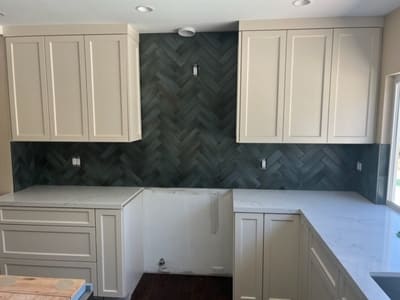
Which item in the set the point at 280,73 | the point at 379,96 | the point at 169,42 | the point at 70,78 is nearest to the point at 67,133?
the point at 70,78

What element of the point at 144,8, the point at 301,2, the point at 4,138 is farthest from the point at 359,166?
the point at 4,138

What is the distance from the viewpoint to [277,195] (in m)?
2.79

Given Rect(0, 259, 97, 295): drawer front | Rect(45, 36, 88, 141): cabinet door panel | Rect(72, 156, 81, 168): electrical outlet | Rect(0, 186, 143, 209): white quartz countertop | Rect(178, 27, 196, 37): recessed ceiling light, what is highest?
Rect(178, 27, 196, 37): recessed ceiling light

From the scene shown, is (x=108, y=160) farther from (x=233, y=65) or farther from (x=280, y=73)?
(x=280, y=73)

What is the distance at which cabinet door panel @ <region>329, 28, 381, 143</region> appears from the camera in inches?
97.7

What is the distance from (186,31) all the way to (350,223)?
6.97ft

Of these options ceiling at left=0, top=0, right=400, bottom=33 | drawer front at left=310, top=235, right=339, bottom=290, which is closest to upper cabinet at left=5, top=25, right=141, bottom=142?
ceiling at left=0, top=0, right=400, bottom=33

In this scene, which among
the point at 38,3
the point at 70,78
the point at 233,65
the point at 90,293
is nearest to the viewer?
the point at 90,293

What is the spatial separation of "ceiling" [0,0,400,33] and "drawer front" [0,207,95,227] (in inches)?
63.6

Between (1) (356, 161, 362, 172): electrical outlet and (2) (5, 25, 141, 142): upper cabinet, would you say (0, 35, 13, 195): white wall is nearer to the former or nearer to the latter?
(2) (5, 25, 141, 142): upper cabinet

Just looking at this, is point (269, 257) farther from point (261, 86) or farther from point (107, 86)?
point (107, 86)

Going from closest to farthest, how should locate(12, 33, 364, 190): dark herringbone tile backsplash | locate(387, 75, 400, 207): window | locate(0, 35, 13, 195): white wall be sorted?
locate(387, 75, 400, 207): window → locate(0, 35, 13, 195): white wall → locate(12, 33, 364, 190): dark herringbone tile backsplash

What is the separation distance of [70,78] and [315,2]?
7.00ft

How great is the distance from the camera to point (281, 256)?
242 cm
